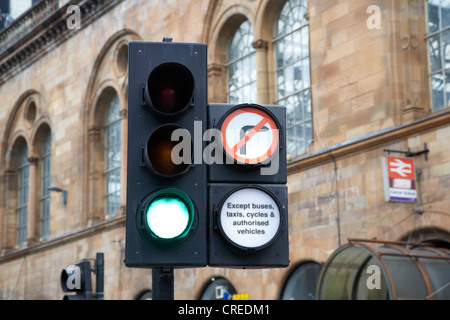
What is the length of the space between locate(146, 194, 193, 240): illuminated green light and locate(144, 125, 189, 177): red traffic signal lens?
12cm

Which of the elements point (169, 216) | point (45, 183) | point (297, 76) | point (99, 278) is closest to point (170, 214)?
point (169, 216)

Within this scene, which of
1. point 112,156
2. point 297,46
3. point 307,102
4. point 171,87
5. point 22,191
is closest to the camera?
point 171,87

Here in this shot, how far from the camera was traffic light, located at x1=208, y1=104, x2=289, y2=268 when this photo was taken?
3.79m

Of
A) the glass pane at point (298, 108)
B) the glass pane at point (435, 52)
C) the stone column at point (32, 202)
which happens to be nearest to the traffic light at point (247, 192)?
the glass pane at point (435, 52)

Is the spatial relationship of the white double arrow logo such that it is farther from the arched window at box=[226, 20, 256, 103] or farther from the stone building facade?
the arched window at box=[226, 20, 256, 103]

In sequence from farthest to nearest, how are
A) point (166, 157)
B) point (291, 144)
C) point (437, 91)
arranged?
point (291, 144) < point (437, 91) < point (166, 157)

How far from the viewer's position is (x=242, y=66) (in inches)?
1040

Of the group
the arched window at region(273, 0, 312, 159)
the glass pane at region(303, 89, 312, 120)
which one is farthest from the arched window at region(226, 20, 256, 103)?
the glass pane at region(303, 89, 312, 120)

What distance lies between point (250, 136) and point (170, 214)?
1.67ft

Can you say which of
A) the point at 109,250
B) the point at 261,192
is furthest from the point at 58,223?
the point at 261,192

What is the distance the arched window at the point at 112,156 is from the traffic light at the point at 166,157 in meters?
27.6

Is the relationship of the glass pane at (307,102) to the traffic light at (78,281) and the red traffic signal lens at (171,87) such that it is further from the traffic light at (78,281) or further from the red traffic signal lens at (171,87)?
the red traffic signal lens at (171,87)

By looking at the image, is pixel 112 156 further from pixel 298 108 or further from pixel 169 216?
pixel 169 216

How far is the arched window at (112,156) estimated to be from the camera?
31719 mm
